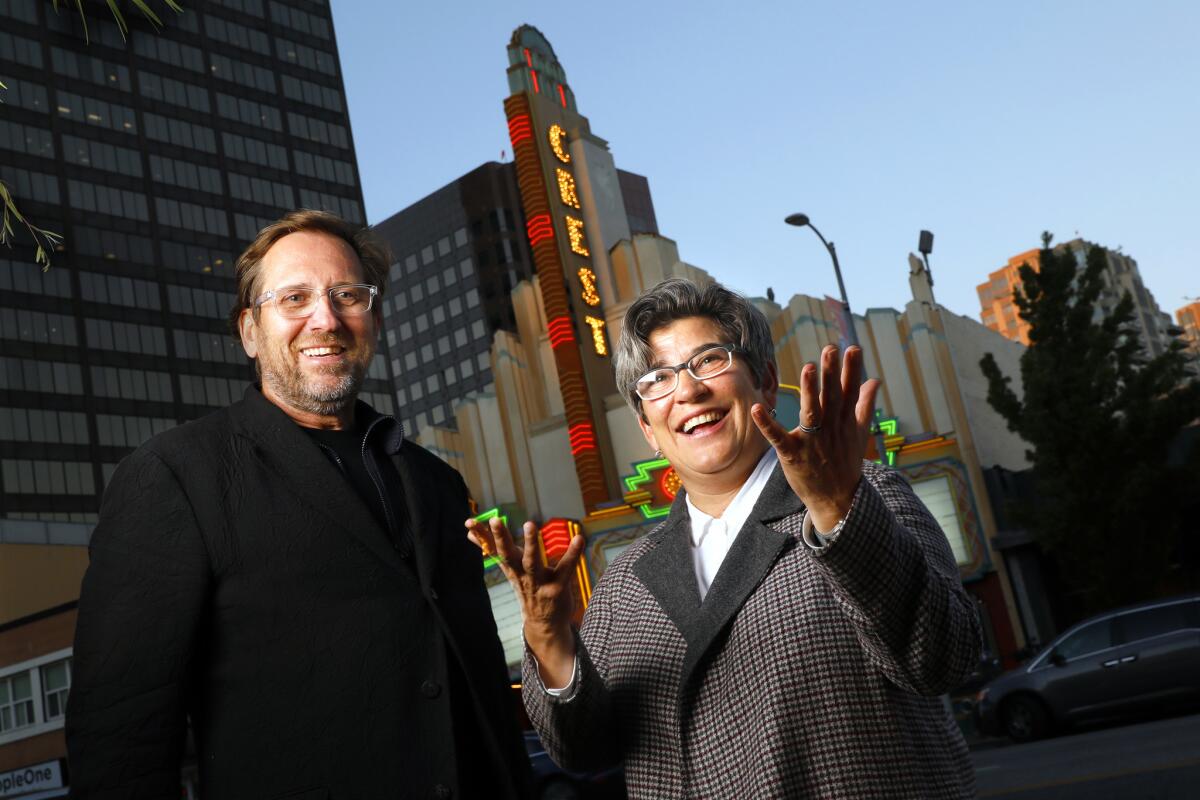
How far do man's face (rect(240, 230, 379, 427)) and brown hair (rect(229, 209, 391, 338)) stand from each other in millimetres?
25

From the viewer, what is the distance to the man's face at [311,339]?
10.9ft

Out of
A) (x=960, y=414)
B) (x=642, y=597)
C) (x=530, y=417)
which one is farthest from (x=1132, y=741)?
(x=530, y=417)

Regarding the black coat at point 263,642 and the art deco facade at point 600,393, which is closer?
the black coat at point 263,642

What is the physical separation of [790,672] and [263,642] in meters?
1.31

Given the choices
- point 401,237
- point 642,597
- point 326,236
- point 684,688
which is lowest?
point 684,688

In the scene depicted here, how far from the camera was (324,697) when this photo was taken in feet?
9.41

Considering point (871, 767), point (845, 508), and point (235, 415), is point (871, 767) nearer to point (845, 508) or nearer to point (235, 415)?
point (845, 508)

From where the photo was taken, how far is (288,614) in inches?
114

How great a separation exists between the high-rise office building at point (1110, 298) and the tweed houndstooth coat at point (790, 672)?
9231cm

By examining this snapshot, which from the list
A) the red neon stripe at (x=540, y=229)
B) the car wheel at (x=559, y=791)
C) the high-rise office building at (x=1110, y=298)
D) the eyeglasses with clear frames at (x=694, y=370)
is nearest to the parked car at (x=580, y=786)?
the car wheel at (x=559, y=791)

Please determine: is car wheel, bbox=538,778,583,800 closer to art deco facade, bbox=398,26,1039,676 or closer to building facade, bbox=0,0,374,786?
art deco facade, bbox=398,26,1039,676

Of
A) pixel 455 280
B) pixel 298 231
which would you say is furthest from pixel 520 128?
pixel 455 280

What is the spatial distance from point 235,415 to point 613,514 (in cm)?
2886

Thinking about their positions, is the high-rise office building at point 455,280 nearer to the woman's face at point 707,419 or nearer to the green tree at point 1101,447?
the green tree at point 1101,447
